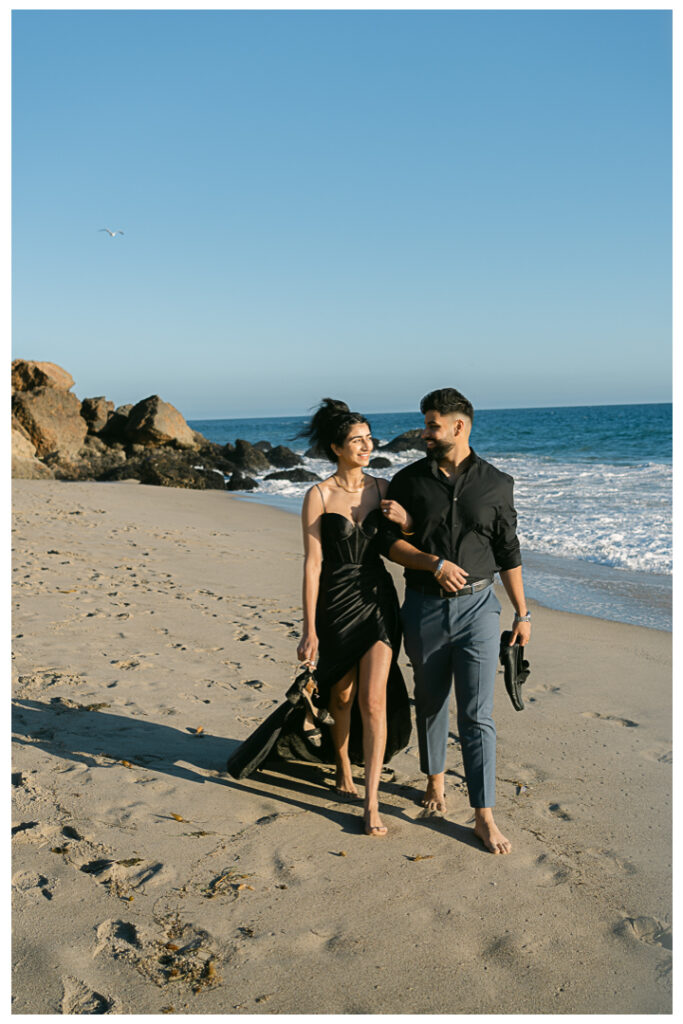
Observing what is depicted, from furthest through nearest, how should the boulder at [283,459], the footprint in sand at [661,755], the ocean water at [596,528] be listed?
the boulder at [283,459]
the ocean water at [596,528]
the footprint in sand at [661,755]

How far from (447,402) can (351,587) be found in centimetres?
100

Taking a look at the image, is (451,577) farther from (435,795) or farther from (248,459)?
(248,459)

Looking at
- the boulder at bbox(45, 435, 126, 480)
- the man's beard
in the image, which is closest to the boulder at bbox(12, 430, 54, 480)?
the boulder at bbox(45, 435, 126, 480)

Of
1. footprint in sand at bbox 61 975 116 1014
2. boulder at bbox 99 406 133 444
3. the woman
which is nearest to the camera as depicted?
footprint in sand at bbox 61 975 116 1014

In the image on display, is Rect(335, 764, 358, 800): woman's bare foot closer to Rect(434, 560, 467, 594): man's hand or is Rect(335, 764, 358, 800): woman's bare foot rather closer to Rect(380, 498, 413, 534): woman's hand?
Rect(434, 560, 467, 594): man's hand

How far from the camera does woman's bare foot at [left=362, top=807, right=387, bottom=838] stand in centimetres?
368

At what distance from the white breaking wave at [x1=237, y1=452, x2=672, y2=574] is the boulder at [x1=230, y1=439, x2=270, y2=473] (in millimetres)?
3335

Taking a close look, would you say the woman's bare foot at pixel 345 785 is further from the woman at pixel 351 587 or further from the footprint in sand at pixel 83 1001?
the footprint in sand at pixel 83 1001

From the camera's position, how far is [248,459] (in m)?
31.0

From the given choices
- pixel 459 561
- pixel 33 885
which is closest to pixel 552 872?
pixel 459 561

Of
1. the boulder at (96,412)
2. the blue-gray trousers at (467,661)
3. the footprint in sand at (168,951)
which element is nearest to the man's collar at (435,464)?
the blue-gray trousers at (467,661)

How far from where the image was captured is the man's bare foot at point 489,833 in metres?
3.56

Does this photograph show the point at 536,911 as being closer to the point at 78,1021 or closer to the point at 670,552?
the point at 78,1021

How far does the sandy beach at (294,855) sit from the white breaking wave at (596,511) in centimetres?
537
